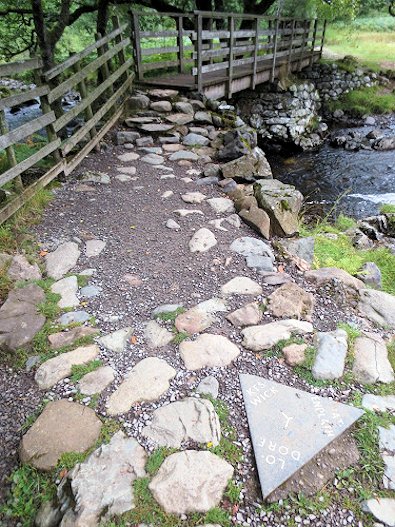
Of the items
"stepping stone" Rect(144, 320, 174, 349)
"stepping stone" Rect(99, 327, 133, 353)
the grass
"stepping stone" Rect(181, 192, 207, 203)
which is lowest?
the grass

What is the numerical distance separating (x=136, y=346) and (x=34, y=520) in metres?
1.24

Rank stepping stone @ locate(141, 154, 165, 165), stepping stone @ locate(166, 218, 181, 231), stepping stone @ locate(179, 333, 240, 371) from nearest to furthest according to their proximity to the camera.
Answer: stepping stone @ locate(179, 333, 240, 371) < stepping stone @ locate(166, 218, 181, 231) < stepping stone @ locate(141, 154, 165, 165)

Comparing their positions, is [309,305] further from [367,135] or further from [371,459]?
[367,135]

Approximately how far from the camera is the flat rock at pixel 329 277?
371 cm

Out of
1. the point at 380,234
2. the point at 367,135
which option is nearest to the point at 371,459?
the point at 380,234

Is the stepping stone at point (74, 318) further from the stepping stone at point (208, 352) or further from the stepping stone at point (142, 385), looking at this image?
the stepping stone at point (208, 352)

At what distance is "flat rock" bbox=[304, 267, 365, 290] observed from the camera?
371 cm

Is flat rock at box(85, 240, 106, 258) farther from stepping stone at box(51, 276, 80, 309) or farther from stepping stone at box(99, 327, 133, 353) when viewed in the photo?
stepping stone at box(99, 327, 133, 353)

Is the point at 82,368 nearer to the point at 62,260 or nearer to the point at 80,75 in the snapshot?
the point at 62,260

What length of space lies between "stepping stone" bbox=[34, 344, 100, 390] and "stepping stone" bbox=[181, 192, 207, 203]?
9.57 ft

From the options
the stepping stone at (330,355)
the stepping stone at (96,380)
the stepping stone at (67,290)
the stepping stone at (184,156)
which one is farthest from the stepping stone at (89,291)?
the stepping stone at (184,156)

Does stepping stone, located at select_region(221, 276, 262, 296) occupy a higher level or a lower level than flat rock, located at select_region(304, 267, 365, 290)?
higher

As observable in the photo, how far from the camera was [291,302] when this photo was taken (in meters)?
3.34

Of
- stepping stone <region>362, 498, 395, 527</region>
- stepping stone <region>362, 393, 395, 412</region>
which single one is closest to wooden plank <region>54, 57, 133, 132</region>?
stepping stone <region>362, 393, 395, 412</region>
